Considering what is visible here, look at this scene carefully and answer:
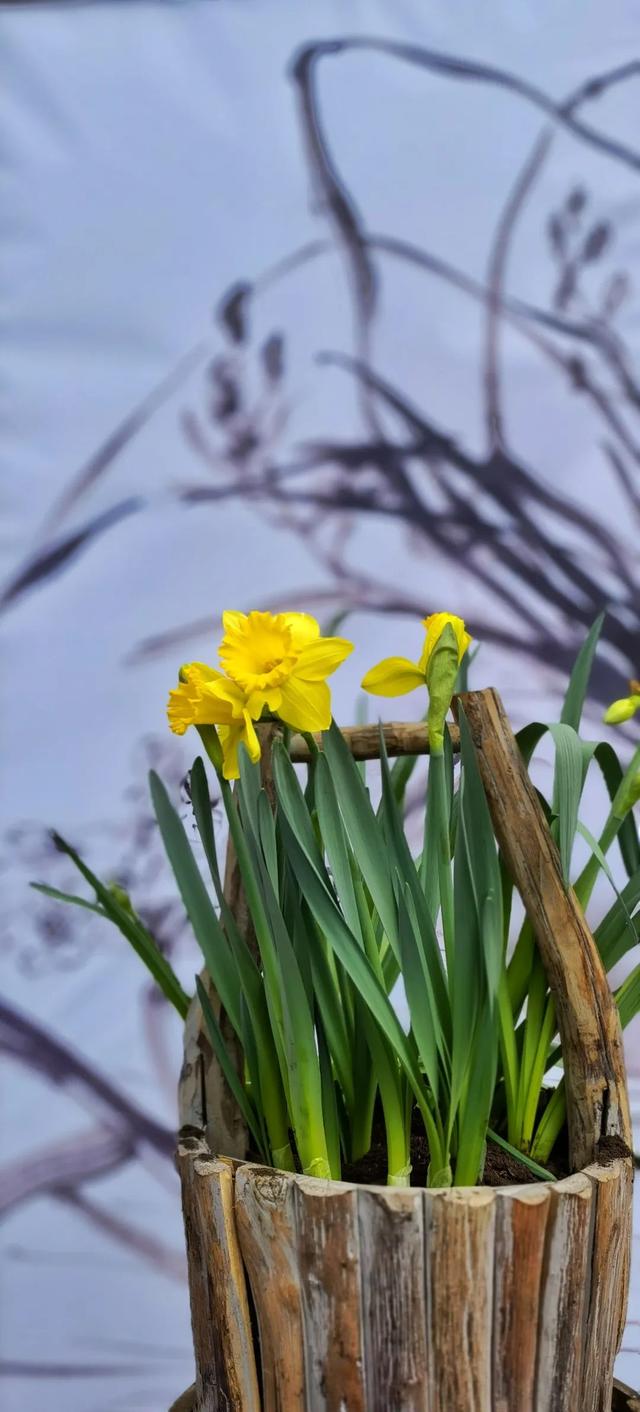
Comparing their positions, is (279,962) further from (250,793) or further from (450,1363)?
(450,1363)

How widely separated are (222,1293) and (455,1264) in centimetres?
12

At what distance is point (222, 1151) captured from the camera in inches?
23.2

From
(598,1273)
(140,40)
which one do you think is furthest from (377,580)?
(598,1273)

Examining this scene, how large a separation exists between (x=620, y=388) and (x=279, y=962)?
0.84 m

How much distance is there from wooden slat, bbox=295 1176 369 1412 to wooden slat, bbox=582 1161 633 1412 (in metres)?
0.11

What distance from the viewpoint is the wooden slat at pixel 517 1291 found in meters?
0.46

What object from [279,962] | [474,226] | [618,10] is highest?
[618,10]

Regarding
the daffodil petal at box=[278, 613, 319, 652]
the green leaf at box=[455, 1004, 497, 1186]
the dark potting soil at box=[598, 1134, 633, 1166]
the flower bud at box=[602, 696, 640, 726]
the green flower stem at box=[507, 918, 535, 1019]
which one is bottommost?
the dark potting soil at box=[598, 1134, 633, 1166]

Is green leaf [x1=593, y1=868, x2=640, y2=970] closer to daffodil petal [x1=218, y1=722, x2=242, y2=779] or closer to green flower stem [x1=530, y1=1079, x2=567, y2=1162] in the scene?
green flower stem [x1=530, y1=1079, x2=567, y2=1162]

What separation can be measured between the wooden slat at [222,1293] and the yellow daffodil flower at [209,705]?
20cm

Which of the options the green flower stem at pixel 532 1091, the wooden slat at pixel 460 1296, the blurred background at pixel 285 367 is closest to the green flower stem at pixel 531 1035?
the green flower stem at pixel 532 1091

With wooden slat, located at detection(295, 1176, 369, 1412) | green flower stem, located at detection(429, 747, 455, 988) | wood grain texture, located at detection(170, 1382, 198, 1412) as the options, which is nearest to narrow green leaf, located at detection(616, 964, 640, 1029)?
green flower stem, located at detection(429, 747, 455, 988)

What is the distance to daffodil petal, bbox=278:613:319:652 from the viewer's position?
1.69ft

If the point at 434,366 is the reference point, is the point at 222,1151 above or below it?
below
